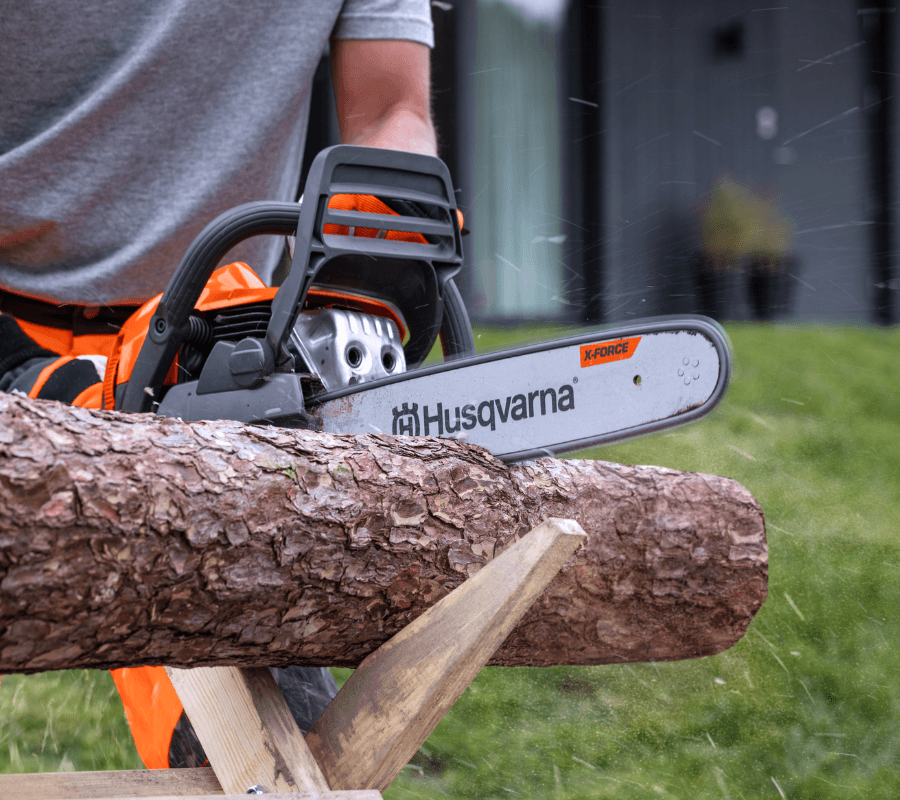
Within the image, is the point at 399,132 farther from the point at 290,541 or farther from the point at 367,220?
the point at 290,541

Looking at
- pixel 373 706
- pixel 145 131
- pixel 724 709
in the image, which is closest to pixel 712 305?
pixel 724 709

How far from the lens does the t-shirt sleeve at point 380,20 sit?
6.61 feet

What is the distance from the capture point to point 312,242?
3.74 ft

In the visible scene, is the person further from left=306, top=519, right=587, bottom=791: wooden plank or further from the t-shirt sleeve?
left=306, top=519, right=587, bottom=791: wooden plank

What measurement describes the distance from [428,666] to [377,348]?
52 cm

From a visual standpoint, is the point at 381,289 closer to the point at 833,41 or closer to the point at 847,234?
the point at 833,41

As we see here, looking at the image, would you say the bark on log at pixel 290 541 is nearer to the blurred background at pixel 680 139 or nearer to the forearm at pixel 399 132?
the forearm at pixel 399 132

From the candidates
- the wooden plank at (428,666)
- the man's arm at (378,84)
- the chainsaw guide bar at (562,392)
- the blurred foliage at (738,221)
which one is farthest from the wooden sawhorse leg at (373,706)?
the blurred foliage at (738,221)

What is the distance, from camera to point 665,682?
2248 mm

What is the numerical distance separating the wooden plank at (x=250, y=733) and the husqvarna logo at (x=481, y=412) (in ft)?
1.36

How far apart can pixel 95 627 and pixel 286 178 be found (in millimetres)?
1512

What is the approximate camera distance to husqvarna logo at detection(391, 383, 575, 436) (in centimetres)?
111

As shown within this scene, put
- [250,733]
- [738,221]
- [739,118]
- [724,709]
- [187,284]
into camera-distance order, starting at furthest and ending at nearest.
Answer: [739,118]
[738,221]
[724,709]
[187,284]
[250,733]

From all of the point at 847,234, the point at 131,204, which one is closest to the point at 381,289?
the point at 131,204
